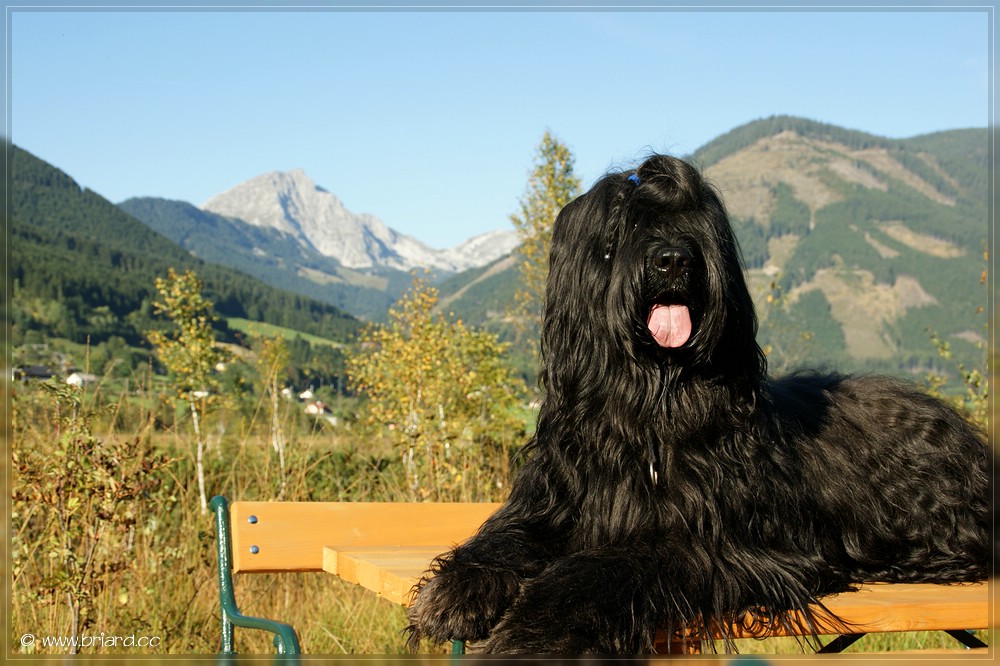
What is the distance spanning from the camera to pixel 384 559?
3.06 metres

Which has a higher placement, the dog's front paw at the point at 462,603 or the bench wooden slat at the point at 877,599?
the dog's front paw at the point at 462,603

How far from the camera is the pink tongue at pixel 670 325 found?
271 centimetres

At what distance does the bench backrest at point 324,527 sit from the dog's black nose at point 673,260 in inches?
60.3

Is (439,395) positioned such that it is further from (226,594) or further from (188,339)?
(188,339)

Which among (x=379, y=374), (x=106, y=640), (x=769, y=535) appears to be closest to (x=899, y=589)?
(x=769, y=535)

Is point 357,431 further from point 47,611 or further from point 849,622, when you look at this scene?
point 849,622

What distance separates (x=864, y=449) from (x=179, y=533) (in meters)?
4.08

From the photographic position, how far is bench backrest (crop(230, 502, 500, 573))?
3326 millimetres

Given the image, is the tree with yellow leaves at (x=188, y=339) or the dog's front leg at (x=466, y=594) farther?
the tree with yellow leaves at (x=188, y=339)

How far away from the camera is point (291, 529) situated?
3428 mm

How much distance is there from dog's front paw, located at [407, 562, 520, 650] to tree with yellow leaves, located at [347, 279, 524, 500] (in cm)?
326

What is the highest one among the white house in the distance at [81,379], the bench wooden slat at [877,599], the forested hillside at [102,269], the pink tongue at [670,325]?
the forested hillside at [102,269]

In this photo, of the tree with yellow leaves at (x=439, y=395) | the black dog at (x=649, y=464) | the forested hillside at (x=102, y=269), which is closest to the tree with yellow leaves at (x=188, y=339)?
the tree with yellow leaves at (x=439, y=395)

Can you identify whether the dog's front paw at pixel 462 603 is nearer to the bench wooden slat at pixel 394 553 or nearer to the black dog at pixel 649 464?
the black dog at pixel 649 464
